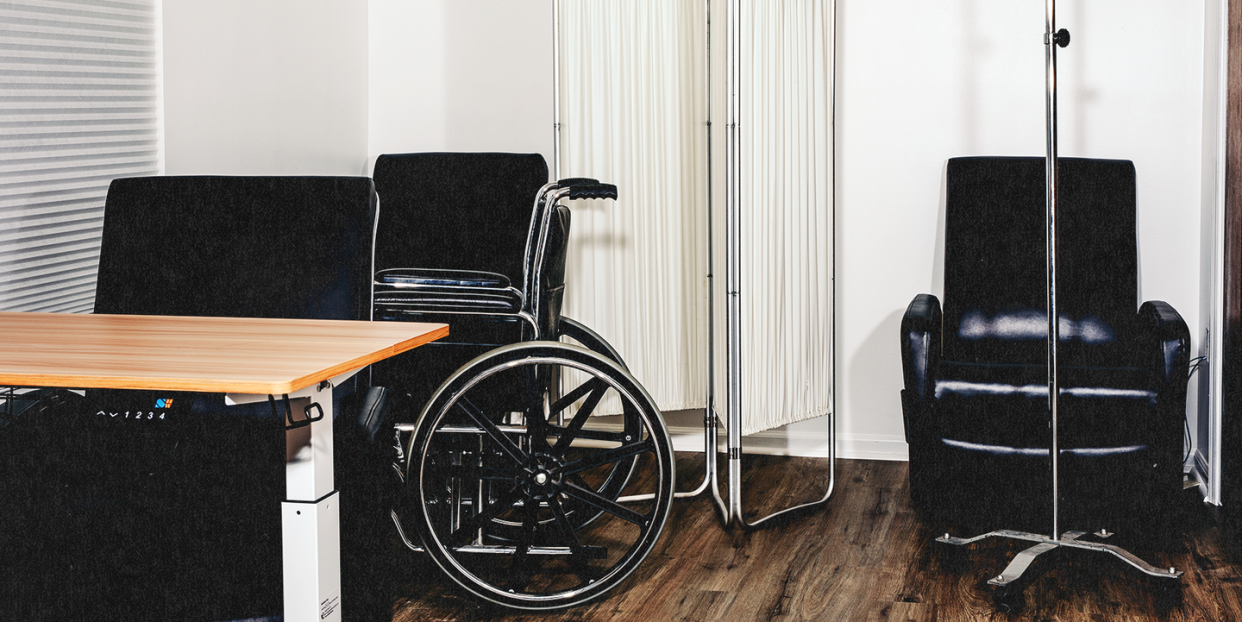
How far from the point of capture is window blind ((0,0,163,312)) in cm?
231

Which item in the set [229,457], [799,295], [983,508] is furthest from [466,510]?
[983,508]

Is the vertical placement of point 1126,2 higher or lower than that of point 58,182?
higher

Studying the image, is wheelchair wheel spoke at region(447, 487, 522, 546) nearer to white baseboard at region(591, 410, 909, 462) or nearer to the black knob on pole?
white baseboard at region(591, 410, 909, 462)

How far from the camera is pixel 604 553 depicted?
2.47m

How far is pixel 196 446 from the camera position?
191cm

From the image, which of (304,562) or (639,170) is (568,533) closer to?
(304,562)

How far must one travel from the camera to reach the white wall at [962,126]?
3359 millimetres

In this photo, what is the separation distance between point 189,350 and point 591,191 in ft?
3.81

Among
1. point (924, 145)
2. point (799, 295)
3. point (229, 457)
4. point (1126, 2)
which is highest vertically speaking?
point (1126, 2)

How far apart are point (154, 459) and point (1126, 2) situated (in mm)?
3191

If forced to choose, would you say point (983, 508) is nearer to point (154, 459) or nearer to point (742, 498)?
point (742, 498)

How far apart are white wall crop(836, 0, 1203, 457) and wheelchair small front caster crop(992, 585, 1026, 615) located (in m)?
1.30

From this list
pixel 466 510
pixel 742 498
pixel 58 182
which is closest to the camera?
pixel 58 182

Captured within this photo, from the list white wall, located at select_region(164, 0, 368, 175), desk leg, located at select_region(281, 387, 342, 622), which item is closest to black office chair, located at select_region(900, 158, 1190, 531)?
desk leg, located at select_region(281, 387, 342, 622)
